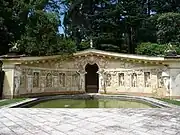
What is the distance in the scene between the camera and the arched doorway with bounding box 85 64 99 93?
17.4 meters

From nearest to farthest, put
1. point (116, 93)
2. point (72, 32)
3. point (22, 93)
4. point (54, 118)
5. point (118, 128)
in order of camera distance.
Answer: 1. point (118, 128)
2. point (54, 118)
3. point (22, 93)
4. point (116, 93)
5. point (72, 32)

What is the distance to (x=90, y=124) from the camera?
6.05m

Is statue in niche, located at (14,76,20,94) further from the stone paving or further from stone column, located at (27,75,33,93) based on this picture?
the stone paving

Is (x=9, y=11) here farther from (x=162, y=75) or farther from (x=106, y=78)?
(x=162, y=75)

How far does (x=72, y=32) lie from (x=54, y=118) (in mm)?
16547

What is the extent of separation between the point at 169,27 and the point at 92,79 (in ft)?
26.1

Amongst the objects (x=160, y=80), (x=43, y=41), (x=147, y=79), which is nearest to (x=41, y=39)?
(x=43, y=41)

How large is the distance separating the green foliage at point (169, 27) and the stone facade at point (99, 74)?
6846mm

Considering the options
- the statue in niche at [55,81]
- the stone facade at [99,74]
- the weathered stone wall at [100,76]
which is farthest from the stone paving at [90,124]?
the statue in niche at [55,81]

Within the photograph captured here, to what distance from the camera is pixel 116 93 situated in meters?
15.7

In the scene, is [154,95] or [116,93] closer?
[154,95]

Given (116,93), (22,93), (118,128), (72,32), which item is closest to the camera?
(118,128)

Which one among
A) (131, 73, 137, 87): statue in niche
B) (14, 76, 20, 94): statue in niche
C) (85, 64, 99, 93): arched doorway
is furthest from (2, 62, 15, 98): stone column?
(131, 73, 137, 87): statue in niche

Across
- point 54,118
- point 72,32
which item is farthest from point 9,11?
point 54,118
